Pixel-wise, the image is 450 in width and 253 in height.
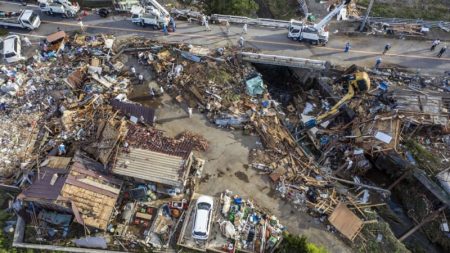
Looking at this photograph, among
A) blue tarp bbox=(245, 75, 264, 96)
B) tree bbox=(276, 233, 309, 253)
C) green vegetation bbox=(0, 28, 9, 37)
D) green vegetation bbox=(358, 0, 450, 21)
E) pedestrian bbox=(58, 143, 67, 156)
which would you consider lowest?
tree bbox=(276, 233, 309, 253)

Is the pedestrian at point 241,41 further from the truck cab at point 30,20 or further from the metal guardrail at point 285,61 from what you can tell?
the truck cab at point 30,20

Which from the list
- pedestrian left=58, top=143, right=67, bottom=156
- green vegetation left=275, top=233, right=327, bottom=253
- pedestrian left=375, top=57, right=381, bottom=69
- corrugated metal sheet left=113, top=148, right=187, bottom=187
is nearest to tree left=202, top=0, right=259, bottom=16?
pedestrian left=375, top=57, right=381, bottom=69

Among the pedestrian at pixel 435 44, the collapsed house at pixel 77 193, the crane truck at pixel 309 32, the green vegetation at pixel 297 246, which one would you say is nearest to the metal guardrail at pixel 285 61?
the crane truck at pixel 309 32

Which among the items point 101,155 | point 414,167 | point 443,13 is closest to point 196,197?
point 101,155

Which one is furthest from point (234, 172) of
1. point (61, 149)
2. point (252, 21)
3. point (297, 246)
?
point (252, 21)

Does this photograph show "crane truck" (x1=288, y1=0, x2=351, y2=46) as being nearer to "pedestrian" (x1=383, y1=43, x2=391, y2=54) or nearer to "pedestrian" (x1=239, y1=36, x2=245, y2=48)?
"pedestrian" (x1=239, y1=36, x2=245, y2=48)
